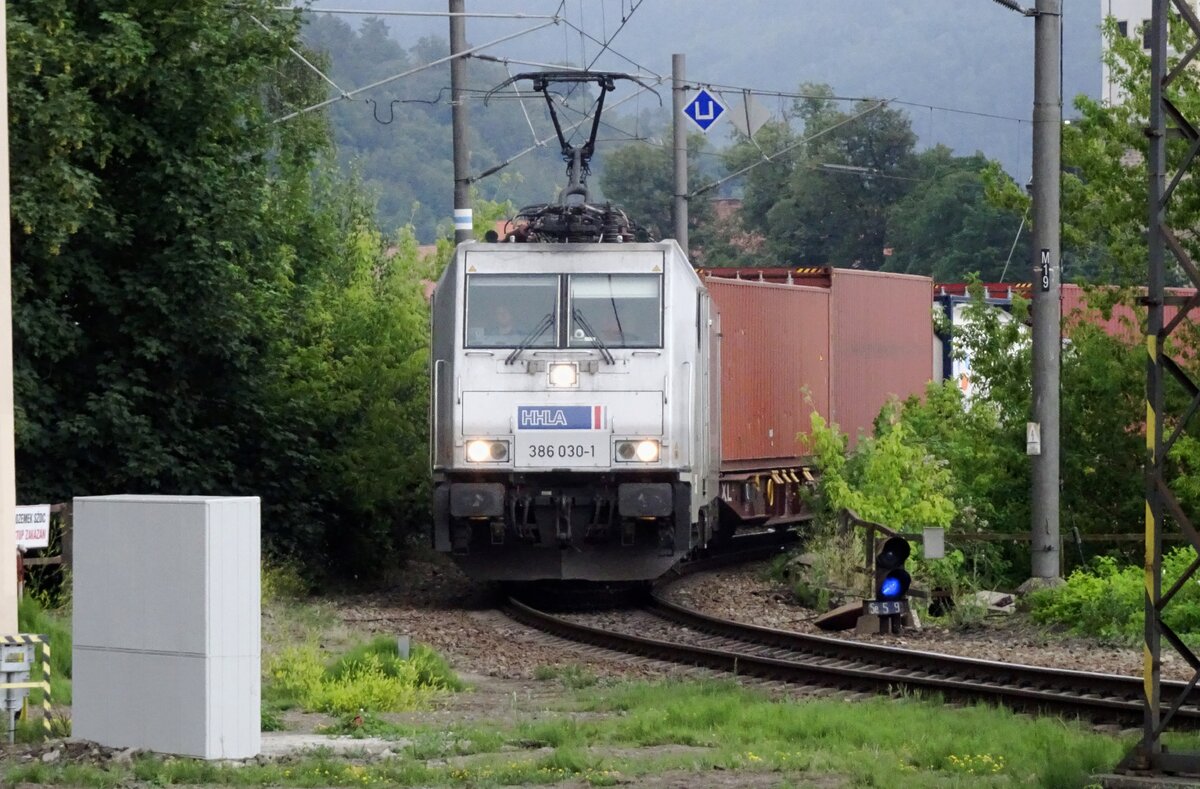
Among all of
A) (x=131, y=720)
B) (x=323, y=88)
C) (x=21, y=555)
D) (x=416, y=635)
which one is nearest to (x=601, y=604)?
(x=416, y=635)

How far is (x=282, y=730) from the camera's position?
1147 cm

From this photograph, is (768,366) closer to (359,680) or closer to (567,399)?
(567,399)

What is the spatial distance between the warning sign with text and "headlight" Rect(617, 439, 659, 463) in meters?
5.49

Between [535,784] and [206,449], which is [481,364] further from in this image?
[535,784]

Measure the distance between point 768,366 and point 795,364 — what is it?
1.09 m

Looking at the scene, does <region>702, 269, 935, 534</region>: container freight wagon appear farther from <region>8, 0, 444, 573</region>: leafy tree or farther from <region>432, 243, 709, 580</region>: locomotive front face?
<region>432, 243, 709, 580</region>: locomotive front face

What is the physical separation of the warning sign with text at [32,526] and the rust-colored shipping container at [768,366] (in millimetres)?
9812

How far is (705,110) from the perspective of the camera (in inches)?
1234

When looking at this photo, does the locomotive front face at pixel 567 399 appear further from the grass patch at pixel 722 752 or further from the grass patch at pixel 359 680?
the grass patch at pixel 722 752

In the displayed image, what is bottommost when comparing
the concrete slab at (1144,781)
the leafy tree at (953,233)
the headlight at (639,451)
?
the concrete slab at (1144,781)

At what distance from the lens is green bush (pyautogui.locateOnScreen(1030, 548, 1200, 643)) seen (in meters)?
16.2

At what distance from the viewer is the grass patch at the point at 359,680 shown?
1241 cm

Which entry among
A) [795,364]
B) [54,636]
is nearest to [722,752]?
[54,636]

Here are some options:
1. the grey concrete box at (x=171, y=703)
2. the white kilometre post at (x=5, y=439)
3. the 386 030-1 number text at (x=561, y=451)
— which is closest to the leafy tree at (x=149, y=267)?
the 386 030-1 number text at (x=561, y=451)
